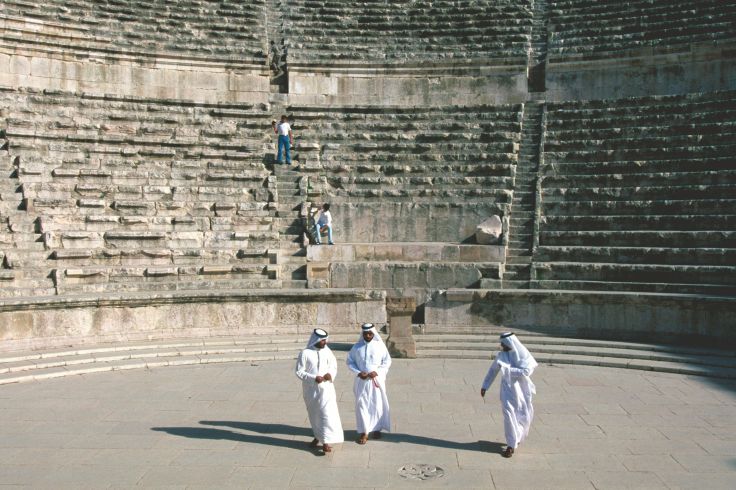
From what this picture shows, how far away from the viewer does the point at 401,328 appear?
12469mm

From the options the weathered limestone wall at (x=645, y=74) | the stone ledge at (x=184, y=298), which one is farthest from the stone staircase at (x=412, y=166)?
the stone ledge at (x=184, y=298)

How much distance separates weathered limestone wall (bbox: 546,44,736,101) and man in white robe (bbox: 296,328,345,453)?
1439cm

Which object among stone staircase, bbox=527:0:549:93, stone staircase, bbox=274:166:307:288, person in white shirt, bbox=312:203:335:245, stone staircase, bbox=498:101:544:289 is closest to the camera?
stone staircase, bbox=498:101:544:289

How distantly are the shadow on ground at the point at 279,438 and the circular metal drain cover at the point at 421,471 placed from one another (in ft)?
2.14

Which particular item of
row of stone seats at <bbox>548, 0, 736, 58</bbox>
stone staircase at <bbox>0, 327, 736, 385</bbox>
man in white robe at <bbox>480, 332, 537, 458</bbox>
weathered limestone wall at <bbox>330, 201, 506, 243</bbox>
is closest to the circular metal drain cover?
man in white robe at <bbox>480, 332, 537, 458</bbox>

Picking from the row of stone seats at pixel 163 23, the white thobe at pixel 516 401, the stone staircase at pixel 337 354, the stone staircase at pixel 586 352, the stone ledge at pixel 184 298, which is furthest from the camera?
the row of stone seats at pixel 163 23

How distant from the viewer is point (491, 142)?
18000 mm

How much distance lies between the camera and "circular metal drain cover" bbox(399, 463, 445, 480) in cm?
686

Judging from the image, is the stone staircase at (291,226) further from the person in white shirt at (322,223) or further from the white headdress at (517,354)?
the white headdress at (517,354)

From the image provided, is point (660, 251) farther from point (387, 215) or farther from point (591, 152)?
point (387, 215)

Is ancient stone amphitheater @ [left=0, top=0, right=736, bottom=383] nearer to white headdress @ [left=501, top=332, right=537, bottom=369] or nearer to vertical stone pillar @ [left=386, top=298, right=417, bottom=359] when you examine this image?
vertical stone pillar @ [left=386, top=298, right=417, bottom=359]

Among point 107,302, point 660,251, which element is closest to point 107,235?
point 107,302

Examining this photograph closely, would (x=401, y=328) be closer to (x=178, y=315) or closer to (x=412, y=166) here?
(x=178, y=315)

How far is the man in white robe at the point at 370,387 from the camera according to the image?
312 inches
